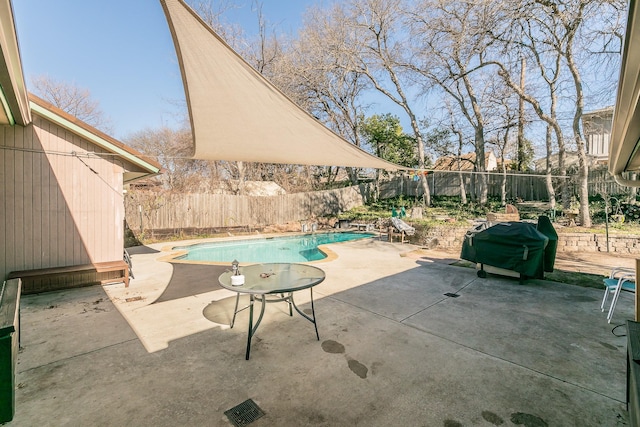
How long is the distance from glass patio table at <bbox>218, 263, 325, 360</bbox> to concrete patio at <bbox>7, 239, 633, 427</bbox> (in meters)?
0.31

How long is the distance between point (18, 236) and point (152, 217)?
20.6 feet

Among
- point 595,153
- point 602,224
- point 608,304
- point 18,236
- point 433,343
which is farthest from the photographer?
point 595,153

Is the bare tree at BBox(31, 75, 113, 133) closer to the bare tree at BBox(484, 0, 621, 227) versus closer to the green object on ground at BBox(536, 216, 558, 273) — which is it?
the bare tree at BBox(484, 0, 621, 227)

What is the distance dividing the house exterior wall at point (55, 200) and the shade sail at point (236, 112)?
1.86 m

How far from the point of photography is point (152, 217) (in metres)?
10.3

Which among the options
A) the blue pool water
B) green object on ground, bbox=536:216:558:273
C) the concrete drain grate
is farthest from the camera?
the blue pool water

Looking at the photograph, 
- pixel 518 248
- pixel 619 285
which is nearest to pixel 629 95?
pixel 619 285

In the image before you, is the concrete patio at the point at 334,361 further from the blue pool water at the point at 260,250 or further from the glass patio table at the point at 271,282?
the blue pool water at the point at 260,250

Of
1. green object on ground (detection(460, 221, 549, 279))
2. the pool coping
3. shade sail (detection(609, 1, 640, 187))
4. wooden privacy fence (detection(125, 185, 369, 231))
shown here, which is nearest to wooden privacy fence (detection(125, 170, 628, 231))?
wooden privacy fence (detection(125, 185, 369, 231))

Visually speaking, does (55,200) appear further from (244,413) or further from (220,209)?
(220,209)

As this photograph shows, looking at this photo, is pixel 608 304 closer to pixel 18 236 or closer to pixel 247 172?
pixel 18 236

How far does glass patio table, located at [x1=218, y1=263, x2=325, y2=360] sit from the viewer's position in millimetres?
2590

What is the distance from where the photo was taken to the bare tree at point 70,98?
16.0 metres

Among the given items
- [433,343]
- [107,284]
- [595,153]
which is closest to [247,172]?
[107,284]
